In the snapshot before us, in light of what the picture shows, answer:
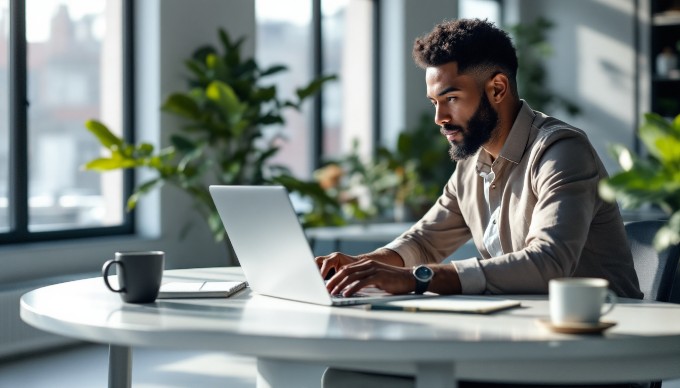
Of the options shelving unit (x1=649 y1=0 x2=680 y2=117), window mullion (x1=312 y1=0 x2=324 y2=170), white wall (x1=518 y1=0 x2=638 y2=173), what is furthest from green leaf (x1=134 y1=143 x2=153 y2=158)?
shelving unit (x1=649 y1=0 x2=680 y2=117)

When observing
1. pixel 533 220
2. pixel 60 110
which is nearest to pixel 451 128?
pixel 533 220

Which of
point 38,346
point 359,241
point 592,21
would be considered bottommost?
point 38,346

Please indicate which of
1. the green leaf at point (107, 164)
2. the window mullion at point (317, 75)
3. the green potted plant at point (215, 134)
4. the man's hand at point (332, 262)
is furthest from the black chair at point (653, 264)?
the window mullion at point (317, 75)

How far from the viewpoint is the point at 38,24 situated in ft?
14.8

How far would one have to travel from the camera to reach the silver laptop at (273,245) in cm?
148

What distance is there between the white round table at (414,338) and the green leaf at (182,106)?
3.06m

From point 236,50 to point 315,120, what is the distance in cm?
177

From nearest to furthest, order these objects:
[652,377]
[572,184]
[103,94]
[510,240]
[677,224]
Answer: [677,224]
[652,377]
[572,184]
[510,240]
[103,94]

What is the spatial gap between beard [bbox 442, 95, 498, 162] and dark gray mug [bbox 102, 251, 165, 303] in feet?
2.59

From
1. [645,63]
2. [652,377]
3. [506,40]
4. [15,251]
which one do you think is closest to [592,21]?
[645,63]

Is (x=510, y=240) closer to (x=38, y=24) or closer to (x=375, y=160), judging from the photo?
(x=38, y=24)

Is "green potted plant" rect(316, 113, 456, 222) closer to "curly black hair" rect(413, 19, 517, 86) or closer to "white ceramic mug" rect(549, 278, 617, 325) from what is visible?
"curly black hair" rect(413, 19, 517, 86)

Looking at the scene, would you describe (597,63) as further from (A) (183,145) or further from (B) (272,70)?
(A) (183,145)

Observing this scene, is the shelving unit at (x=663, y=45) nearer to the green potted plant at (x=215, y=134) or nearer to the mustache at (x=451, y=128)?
the green potted plant at (x=215, y=134)
